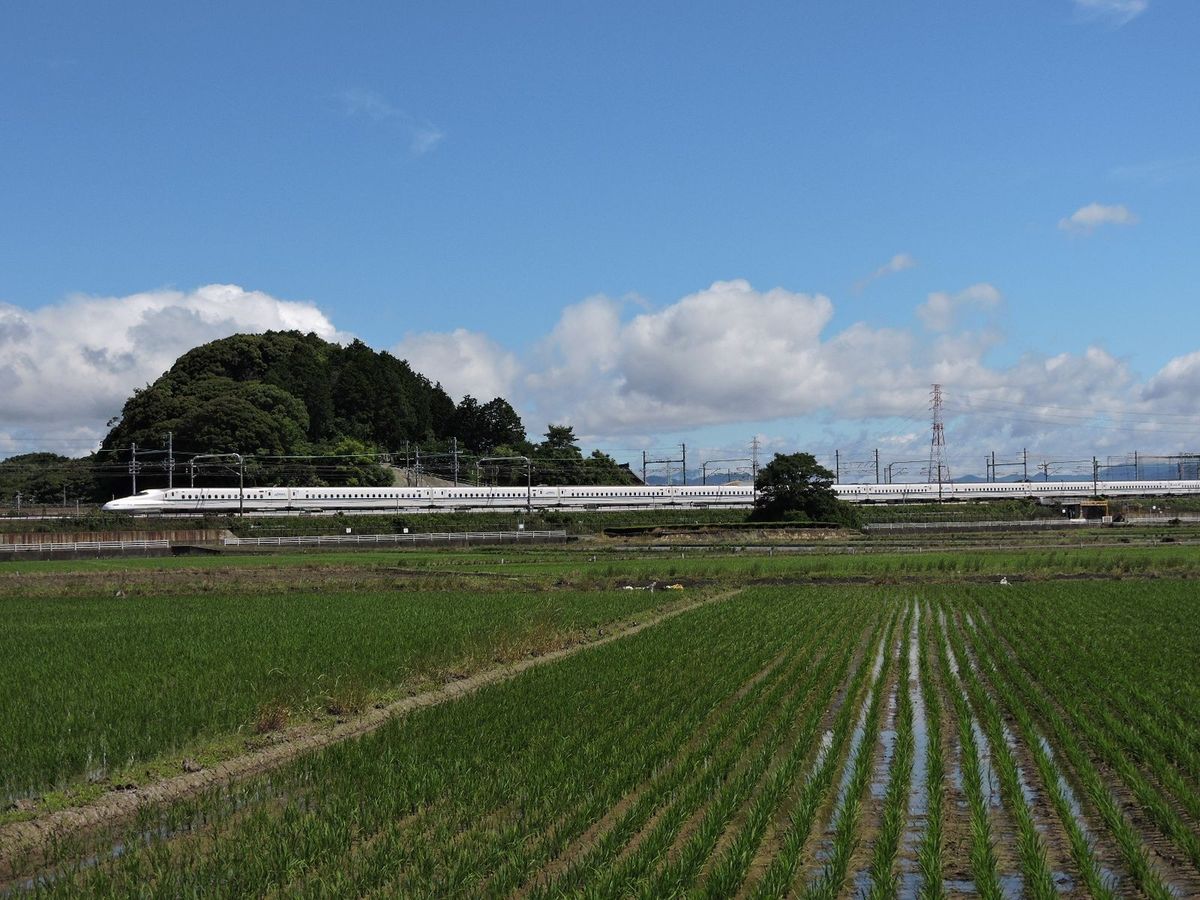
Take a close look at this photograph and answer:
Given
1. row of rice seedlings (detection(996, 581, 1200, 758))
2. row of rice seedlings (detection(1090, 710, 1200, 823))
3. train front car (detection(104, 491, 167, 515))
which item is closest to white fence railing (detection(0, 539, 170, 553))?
train front car (detection(104, 491, 167, 515))

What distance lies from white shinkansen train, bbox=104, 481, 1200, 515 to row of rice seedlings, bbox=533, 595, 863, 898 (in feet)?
215

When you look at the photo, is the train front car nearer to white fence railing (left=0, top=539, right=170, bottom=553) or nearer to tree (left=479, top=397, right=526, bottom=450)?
white fence railing (left=0, top=539, right=170, bottom=553)

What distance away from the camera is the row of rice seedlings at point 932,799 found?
6926 mm

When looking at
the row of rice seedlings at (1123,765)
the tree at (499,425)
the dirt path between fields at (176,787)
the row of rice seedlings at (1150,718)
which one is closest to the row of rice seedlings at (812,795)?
the row of rice seedlings at (1123,765)

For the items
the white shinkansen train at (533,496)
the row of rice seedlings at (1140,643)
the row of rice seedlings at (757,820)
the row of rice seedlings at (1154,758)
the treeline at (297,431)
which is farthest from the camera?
the treeline at (297,431)

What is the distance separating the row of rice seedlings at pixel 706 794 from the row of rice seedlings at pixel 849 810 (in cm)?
81

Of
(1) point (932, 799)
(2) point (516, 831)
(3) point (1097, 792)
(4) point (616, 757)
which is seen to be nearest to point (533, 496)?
(4) point (616, 757)

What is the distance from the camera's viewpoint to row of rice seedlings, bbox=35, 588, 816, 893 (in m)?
7.44

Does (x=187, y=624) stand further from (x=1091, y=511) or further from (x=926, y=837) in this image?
(x=1091, y=511)

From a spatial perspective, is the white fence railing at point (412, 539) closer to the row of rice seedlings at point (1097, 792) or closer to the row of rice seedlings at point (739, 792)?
the row of rice seedlings at point (1097, 792)

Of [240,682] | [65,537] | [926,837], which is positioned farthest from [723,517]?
[926,837]

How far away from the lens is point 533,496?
85.8 metres

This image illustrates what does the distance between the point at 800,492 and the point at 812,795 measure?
62004 millimetres

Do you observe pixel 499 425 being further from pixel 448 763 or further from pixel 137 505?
pixel 448 763
